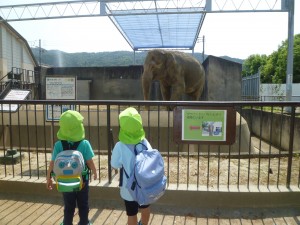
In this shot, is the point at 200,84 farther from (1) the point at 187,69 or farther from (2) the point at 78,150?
(2) the point at 78,150

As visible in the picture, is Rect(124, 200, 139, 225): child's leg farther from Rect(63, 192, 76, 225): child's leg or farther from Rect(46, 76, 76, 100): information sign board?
Rect(46, 76, 76, 100): information sign board

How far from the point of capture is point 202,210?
343 centimetres

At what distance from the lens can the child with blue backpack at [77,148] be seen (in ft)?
8.46

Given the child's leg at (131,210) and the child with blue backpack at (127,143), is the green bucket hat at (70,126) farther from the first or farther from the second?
the child's leg at (131,210)

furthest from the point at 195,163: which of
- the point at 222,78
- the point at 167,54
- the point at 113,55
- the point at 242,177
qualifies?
the point at 113,55

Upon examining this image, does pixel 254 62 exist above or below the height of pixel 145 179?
above

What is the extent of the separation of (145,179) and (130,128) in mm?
464

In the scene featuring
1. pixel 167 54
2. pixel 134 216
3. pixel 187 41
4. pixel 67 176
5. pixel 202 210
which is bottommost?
pixel 202 210

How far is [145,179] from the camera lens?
2.30 m

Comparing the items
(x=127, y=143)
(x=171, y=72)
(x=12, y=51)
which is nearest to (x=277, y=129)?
(x=171, y=72)

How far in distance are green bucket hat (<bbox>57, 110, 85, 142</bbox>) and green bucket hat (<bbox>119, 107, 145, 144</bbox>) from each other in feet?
1.46

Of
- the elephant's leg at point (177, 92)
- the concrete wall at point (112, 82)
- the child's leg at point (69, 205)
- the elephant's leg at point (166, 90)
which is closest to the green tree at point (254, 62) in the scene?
the concrete wall at point (112, 82)

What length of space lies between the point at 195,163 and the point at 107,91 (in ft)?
48.0

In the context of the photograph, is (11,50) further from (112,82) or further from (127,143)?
(127,143)
